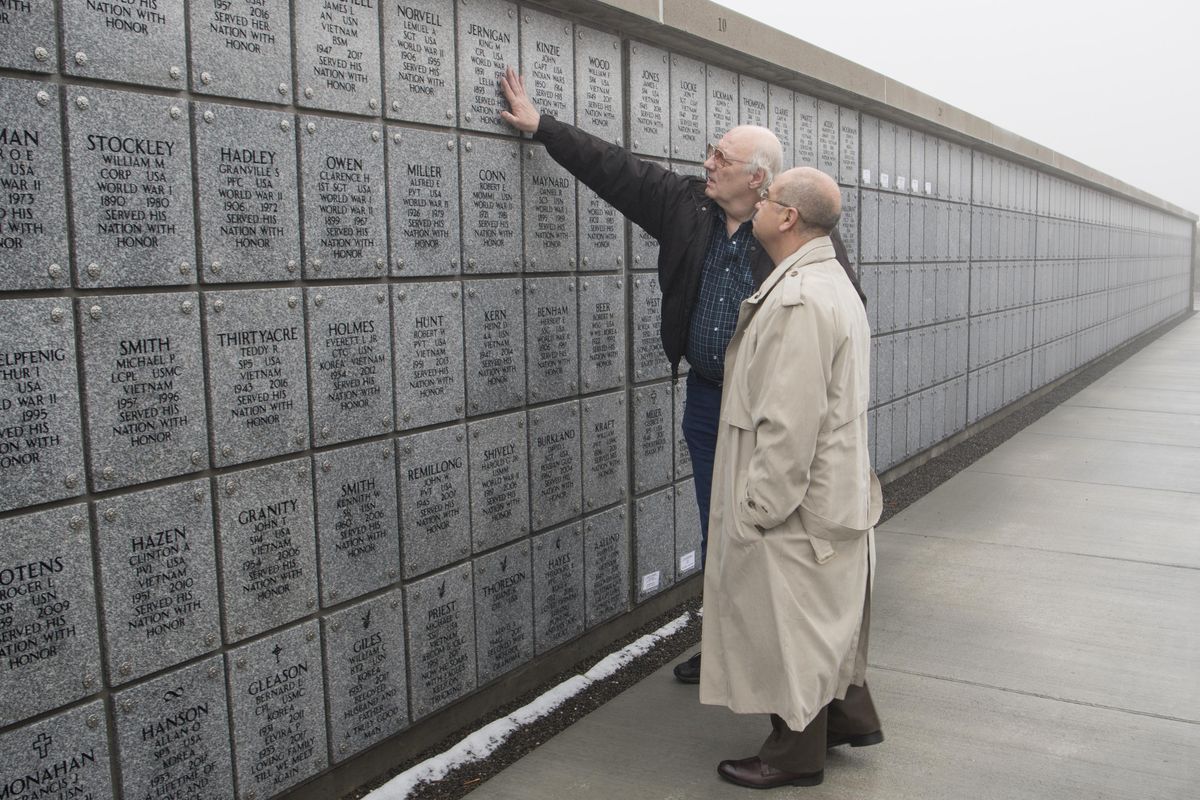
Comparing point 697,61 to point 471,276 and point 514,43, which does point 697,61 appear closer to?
point 514,43

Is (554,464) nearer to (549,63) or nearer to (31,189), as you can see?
(549,63)

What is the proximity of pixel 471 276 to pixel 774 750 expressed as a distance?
1.78m

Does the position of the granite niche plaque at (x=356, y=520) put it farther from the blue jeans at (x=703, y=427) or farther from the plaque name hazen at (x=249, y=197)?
the blue jeans at (x=703, y=427)

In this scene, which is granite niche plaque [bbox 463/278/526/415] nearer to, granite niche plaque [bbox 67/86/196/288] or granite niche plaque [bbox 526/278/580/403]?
granite niche plaque [bbox 526/278/580/403]

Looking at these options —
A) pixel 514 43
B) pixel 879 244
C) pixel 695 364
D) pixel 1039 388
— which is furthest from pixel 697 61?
pixel 1039 388

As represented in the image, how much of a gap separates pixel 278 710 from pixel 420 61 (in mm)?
1962

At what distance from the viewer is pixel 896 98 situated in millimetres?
7453

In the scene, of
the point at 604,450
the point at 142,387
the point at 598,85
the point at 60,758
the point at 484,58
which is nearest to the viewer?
the point at 60,758

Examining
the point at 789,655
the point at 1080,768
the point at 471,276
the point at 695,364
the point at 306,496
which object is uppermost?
the point at 471,276

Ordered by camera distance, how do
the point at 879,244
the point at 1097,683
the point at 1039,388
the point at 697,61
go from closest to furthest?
the point at 1097,683, the point at 697,61, the point at 879,244, the point at 1039,388

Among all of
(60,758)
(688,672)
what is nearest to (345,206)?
(60,758)

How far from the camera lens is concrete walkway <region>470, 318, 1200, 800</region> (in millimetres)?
3344

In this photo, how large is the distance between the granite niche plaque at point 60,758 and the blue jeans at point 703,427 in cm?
209

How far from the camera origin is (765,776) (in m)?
3.27
